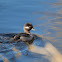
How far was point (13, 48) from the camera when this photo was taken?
26.6 ft

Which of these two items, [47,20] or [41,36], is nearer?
[41,36]

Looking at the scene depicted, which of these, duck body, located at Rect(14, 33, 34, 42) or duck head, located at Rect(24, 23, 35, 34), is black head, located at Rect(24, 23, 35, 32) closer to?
duck head, located at Rect(24, 23, 35, 34)

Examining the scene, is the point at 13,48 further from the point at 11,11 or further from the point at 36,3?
the point at 36,3

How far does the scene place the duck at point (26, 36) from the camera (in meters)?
8.84

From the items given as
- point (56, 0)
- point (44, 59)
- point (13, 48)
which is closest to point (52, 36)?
point (13, 48)

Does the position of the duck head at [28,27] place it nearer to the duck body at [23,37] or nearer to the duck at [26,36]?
the duck at [26,36]

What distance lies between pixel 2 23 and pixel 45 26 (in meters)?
1.76

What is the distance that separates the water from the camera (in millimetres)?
7568

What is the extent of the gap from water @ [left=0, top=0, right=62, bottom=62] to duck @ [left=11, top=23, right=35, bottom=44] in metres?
0.25

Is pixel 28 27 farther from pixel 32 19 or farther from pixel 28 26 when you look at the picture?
pixel 32 19

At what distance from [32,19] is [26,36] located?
1.53m

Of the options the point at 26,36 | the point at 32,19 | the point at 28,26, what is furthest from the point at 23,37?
the point at 32,19

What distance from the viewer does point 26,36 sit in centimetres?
927

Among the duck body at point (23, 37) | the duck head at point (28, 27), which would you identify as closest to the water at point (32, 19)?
the duck head at point (28, 27)
